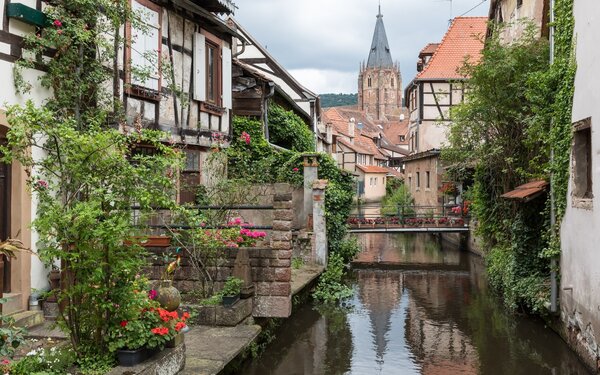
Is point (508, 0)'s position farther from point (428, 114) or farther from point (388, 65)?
point (388, 65)

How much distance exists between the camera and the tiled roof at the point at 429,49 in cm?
3353

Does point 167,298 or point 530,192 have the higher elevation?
point 530,192

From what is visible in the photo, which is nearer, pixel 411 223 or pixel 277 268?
pixel 277 268

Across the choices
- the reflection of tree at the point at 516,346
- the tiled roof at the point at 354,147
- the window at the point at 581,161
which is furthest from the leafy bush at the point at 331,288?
the tiled roof at the point at 354,147

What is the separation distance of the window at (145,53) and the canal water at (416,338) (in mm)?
5105

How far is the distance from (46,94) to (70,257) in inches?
158

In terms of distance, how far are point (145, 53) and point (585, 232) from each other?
26.0 feet

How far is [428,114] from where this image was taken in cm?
3145

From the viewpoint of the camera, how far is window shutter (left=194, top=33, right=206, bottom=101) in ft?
40.8

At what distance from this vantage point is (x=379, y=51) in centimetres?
10006

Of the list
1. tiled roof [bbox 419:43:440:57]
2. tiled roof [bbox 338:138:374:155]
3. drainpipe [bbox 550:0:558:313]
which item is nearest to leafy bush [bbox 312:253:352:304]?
drainpipe [bbox 550:0:558:313]

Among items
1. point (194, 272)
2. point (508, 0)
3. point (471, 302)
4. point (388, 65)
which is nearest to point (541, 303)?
point (471, 302)

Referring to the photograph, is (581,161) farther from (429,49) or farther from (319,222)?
(429,49)

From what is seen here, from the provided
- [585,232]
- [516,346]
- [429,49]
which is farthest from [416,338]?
[429,49]
